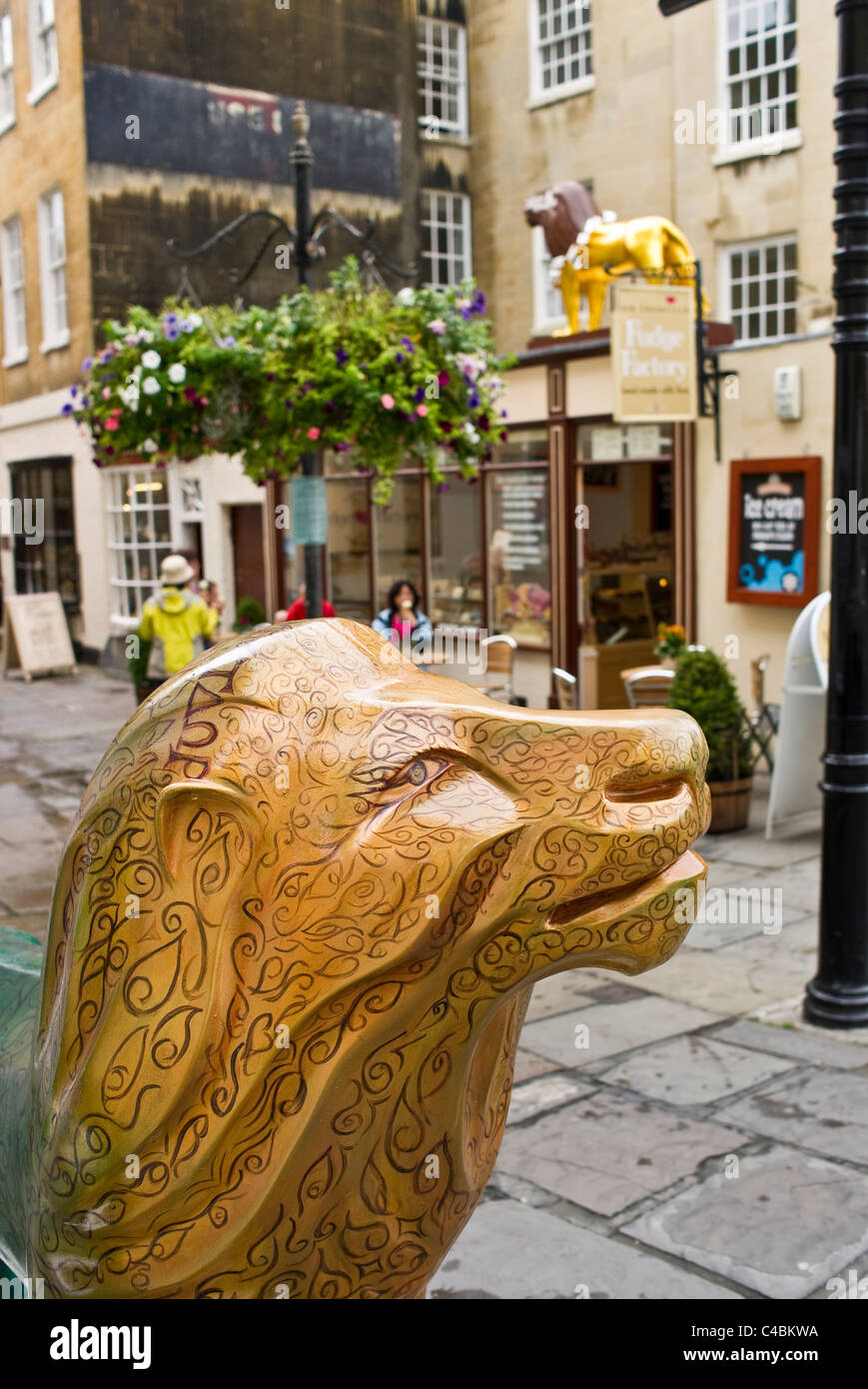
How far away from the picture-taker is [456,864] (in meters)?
1.21

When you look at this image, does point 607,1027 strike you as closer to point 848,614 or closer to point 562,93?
point 848,614

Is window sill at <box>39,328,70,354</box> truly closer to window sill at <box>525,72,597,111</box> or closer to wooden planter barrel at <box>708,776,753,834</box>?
window sill at <box>525,72,597,111</box>

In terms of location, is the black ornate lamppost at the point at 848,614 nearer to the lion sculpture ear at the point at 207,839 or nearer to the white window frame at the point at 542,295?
the lion sculpture ear at the point at 207,839

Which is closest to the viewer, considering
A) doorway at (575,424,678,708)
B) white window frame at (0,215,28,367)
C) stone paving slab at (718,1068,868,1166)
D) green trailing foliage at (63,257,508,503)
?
stone paving slab at (718,1068,868,1166)

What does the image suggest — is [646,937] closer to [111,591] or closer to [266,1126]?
[266,1126]

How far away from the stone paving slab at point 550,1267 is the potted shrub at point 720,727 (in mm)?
4790

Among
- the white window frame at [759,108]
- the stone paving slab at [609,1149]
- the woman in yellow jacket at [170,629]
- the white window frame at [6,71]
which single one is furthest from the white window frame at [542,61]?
the stone paving slab at [609,1149]

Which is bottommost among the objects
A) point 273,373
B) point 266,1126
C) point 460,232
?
point 266,1126

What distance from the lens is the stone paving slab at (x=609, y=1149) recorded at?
12.0ft

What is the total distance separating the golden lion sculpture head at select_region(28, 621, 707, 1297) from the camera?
3.95ft

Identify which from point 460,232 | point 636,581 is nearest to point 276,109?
point 460,232

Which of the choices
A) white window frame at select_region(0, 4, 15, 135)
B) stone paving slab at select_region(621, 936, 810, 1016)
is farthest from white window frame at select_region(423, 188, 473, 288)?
stone paving slab at select_region(621, 936, 810, 1016)

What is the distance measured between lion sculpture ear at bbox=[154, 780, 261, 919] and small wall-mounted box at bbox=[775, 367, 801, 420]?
9.38 metres

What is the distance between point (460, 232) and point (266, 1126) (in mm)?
19477
